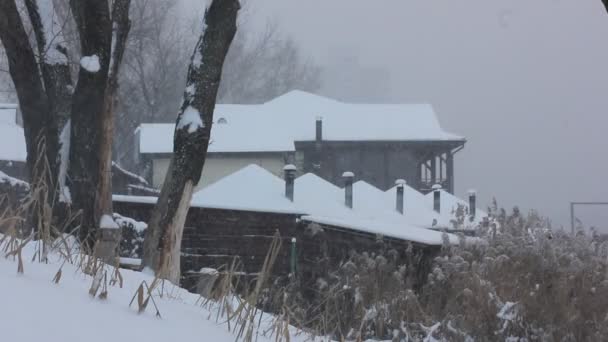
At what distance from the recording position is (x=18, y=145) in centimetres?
2741

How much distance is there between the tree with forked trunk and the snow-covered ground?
3.93 m

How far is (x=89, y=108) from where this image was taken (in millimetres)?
7457

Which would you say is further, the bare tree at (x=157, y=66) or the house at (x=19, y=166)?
the bare tree at (x=157, y=66)

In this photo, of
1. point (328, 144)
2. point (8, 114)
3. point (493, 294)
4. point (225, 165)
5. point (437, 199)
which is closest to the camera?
point (493, 294)

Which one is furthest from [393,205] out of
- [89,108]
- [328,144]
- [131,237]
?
[89,108]

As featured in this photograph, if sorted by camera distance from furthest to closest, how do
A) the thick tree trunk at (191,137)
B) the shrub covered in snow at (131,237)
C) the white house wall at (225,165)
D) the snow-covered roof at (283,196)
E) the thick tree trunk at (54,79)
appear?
the white house wall at (225,165)
the snow-covered roof at (283,196)
the shrub covered in snow at (131,237)
the thick tree trunk at (54,79)
the thick tree trunk at (191,137)

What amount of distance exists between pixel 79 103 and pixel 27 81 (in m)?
0.65

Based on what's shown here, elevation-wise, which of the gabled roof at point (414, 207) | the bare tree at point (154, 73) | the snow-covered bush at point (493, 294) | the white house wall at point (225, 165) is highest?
the bare tree at point (154, 73)

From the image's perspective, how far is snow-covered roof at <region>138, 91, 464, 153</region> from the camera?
4094cm

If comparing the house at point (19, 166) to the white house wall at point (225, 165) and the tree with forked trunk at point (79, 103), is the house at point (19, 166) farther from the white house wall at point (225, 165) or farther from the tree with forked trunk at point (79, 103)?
the tree with forked trunk at point (79, 103)

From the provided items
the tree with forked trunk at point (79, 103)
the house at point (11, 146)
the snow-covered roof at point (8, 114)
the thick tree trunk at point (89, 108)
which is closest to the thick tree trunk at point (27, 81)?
the tree with forked trunk at point (79, 103)

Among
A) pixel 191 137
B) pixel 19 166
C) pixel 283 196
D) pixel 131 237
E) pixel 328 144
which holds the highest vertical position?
pixel 328 144

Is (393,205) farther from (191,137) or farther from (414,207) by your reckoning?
(191,137)

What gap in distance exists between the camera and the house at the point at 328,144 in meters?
41.0
